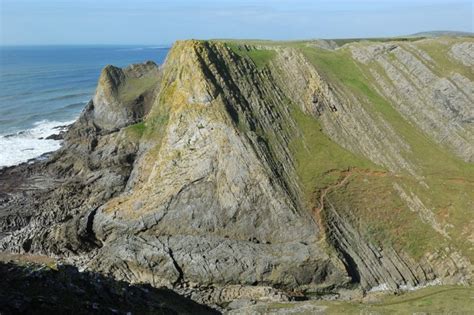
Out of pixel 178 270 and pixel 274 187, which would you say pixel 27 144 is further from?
pixel 274 187

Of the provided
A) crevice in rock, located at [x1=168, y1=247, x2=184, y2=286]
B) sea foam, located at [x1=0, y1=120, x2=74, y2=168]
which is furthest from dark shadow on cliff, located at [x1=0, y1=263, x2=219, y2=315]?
sea foam, located at [x1=0, y1=120, x2=74, y2=168]

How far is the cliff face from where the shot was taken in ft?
108

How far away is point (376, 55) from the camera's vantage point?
53.7 metres

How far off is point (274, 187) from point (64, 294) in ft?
60.2

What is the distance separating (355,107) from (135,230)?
23.9 meters

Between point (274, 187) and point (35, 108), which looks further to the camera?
point (35, 108)

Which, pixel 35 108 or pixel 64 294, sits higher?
pixel 35 108

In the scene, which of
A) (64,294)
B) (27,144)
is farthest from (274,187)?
(27,144)

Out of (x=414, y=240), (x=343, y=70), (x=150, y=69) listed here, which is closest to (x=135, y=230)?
(x=414, y=240)

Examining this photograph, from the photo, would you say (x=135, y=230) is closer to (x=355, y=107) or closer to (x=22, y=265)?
(x=22, y=265)

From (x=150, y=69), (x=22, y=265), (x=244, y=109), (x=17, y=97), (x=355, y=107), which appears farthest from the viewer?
(x=17, y=97)

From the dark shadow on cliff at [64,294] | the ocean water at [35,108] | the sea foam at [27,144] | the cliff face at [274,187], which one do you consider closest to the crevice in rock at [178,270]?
the cliff face at [274,187]

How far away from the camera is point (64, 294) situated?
2002 cm

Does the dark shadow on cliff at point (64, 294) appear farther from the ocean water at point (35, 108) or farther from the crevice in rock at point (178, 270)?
the ocean water at point (35, 108)
